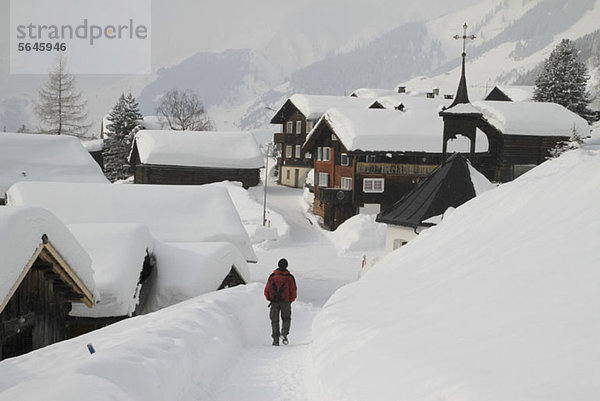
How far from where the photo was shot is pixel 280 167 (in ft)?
199

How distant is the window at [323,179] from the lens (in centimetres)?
4209

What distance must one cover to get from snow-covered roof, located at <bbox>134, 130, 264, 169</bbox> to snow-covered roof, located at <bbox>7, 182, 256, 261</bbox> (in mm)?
27136

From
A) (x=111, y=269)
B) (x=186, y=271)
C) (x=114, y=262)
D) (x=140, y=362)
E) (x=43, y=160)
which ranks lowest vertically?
(x=186, y=271)

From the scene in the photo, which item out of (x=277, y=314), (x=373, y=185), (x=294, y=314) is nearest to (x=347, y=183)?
(x=373, y=185)

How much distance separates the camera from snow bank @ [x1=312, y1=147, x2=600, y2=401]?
4336 mm

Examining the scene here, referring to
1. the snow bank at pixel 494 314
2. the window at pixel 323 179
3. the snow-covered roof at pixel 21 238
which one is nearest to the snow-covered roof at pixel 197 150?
the window at pixel 323 179

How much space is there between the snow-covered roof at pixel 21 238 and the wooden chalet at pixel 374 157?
95.5 ft

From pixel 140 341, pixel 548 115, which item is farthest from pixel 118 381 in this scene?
pixel 548 115

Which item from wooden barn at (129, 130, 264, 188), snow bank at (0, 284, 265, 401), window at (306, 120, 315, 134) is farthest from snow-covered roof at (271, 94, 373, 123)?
snow bank at (0, 284, 265, 401)

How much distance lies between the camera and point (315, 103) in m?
56.4

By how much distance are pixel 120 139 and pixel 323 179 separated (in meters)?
27.3

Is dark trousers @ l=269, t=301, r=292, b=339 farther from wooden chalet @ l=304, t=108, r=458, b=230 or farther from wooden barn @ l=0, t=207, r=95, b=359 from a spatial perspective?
wooden chalet @ l=304, t=108, r=458, b=230

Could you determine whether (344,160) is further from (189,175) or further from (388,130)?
(189,175)

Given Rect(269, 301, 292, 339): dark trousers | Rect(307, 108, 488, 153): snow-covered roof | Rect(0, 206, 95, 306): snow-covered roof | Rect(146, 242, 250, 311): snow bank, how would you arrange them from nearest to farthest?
Rect(0, 206, 95, 306): snow-covered roof < Rect(269, 301, 292, 339): dark trousers < Rect(146, 242, 250, 311): snow bank < Rect(307, 108, 488, 153): snow-covered roof
